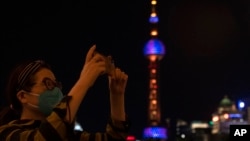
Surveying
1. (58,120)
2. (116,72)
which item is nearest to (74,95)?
(58,120)

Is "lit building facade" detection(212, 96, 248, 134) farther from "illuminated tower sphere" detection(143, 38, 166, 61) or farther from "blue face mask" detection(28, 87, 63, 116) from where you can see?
"blue face mask" detection(28, 87, 63, 116)

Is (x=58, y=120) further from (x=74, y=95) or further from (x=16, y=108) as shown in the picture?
(x=16, y=108)

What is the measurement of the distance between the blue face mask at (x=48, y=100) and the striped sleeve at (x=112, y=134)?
0.33 metres

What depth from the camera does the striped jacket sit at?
8.25 feet

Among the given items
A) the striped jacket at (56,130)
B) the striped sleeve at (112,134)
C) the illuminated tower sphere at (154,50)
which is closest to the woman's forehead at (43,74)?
the striped jacket at (56,130)

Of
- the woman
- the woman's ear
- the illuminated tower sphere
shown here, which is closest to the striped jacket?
the woman

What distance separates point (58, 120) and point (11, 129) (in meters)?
0.39

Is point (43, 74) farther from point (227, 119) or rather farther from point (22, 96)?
point (227, 119)

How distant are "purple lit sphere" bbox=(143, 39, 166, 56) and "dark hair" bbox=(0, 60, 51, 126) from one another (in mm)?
111692

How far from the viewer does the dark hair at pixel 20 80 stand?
2.91 meters

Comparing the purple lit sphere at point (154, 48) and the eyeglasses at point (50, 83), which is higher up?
the purple lit sphere at point (154, 48)

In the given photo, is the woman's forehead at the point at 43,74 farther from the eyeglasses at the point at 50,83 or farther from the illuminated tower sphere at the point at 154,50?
the illuminated tower sphere at the point at 154,50

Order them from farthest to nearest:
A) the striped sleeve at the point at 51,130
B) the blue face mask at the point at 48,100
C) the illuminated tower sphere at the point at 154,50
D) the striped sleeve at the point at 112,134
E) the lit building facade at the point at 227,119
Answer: the illuminated tower sphere at the point at 154,50 < the lit building facade at the point at 227,119 < the striped sleeve at the point at 112,134 < the blue face mask at the point at 48,100 < the striped sleeve at the point at 51,130

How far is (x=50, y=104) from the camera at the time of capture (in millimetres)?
2830
